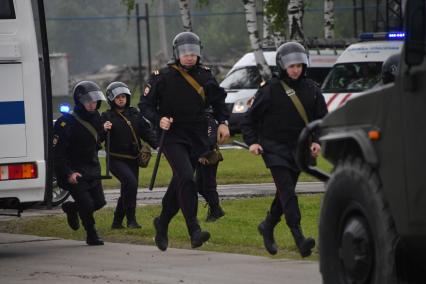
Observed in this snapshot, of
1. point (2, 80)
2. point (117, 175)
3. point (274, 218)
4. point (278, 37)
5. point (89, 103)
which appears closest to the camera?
point (274, 218)

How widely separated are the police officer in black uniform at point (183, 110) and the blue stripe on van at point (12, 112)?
3.96 feet

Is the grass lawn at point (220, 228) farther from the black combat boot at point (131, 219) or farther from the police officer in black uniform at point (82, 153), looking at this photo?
the police officer in black uniform at point (82, 153)

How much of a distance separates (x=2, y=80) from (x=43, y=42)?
0.57 m

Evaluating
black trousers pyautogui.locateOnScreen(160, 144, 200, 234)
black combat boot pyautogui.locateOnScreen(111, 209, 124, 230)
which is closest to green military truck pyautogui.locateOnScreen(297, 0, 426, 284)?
black trousers pyautogui.locateOnScreen(160, 144, 200, 234)

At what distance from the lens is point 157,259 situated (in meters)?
13.1

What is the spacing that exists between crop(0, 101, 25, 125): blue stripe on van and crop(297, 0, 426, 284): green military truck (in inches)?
207

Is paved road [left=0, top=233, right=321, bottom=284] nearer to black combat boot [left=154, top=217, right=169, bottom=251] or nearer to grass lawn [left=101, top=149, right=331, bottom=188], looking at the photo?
black combat boot [left=154, top=217, right=169, bottom=251]

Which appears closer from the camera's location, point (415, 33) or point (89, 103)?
point (415, 33)

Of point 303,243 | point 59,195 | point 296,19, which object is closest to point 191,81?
point 303,243

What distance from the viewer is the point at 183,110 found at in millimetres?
13148

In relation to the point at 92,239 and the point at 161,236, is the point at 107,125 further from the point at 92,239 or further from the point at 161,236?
the point at 161,236

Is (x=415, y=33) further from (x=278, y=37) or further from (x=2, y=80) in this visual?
(x=278, y=37)

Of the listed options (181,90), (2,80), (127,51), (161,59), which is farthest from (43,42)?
(127,51)

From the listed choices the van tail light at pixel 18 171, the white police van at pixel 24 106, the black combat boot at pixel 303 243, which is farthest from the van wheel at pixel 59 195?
the black combat boot at pixel 303 243
